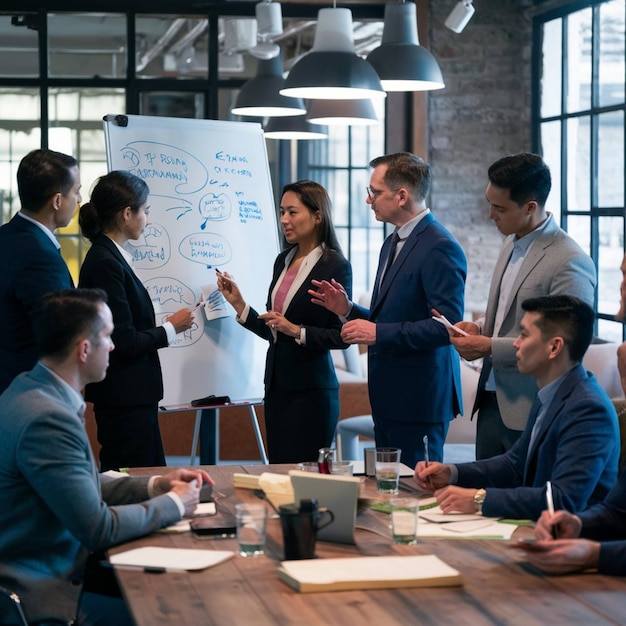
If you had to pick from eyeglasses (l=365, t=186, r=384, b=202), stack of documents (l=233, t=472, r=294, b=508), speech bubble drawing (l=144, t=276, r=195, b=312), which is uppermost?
eyeglasses (l=365, t=186, r=384, b=202)

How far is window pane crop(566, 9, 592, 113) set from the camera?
6.72 metres

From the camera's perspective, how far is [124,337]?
12.3 ft

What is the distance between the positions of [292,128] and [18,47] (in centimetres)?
197

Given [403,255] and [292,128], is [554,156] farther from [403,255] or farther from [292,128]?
[403,255]

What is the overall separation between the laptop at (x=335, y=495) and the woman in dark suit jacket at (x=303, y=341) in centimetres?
177

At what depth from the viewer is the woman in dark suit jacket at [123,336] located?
12.3 feet

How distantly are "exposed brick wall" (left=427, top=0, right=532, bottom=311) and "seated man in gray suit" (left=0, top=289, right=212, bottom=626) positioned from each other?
532cm

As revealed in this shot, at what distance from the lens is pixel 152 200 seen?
478cm

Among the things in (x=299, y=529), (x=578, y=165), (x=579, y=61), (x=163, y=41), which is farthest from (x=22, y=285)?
(x=579, y=61)

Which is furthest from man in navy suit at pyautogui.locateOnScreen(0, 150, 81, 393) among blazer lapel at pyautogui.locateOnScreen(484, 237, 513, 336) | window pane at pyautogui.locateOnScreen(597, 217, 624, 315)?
window pane at pyautogui.locateOnScreen(597, 217, 624, 315)

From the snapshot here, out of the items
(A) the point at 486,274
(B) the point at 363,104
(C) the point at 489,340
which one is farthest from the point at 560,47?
(C) the point at 489,340

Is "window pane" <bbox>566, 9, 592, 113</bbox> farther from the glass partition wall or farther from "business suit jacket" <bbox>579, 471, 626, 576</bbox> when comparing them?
"business suit jacket" <bbox>579, 471, 626, 576</bbox>

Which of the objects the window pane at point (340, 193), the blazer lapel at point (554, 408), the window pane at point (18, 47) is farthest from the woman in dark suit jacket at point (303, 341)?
the window pane at point (340, 193)

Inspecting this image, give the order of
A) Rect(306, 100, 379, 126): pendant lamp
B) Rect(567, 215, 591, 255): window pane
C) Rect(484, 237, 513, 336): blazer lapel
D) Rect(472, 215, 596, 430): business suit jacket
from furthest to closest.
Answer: Rect(567, 215, 591, 255): window pane, Rect(306, 100, 379, 126): pendant lamp, Rect(484, 237, 513, 336): blazer lapel, Rect(472, 215, 596, 430): business suit jacket
